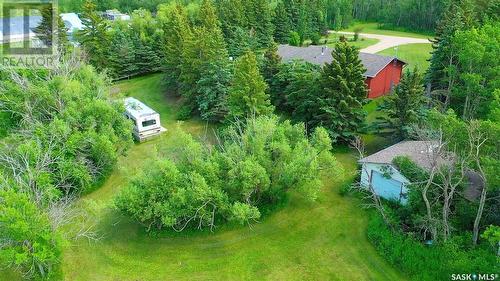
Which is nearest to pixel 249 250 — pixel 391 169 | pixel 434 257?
pixel 434 257

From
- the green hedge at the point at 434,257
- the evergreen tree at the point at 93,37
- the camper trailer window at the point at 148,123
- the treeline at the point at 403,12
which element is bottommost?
the green hedge at the point at 434,257

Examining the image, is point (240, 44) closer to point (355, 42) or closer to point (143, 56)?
point (143, 56)

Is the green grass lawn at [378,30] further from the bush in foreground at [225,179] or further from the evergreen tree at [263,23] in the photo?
the bush in foreground at [225,179]

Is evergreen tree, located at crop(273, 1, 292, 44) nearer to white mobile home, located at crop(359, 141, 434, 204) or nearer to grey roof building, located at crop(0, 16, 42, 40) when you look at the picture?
grey roof building, located at crop(0, 16, 42, 40)

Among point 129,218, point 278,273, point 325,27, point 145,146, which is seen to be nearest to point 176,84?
point 145,146

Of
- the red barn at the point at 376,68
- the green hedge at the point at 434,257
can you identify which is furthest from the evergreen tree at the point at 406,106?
the red barn at the point at 376,68

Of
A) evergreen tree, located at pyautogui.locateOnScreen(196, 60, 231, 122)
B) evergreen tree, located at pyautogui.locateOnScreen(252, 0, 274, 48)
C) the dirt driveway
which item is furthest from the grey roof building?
the dirt driveway

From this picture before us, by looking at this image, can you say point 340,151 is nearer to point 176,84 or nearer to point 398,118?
point 398,118

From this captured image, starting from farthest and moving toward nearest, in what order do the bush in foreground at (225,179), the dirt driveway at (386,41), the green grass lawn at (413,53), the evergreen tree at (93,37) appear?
the dirt driveway at (386,41) → the green grass lawn at (413,53) → the evergreen tree at (93,37) → the bush in foreground at (225,179)
